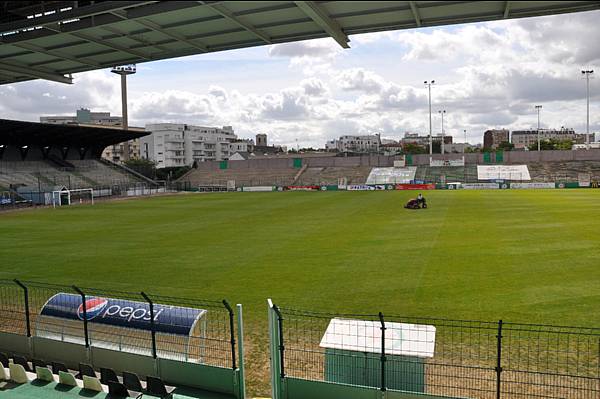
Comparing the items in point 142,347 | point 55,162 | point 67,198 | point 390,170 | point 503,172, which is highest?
point 55,162

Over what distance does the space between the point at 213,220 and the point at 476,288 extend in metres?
25.4

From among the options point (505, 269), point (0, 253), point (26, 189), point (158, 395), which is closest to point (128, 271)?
point (0, 253)

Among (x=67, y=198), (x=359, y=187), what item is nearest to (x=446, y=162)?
(x=359, y=187)

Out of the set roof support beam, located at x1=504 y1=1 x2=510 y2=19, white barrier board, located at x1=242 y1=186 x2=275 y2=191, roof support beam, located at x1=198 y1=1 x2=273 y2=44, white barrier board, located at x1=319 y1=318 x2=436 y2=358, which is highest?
roof support beam, located at x1=198 y1=1 x2=273 y2=44

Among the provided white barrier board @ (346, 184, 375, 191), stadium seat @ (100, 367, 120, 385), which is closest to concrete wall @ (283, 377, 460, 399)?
stadium seat @ (100, 367, 120, 385)

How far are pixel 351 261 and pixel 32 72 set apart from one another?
46.0 feet

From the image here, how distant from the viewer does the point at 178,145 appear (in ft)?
487

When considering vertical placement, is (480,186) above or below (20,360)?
above

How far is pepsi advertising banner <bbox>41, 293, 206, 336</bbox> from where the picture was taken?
960 cm

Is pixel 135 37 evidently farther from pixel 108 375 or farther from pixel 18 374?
pixel 18 374

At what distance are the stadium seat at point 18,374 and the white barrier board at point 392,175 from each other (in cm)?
7890

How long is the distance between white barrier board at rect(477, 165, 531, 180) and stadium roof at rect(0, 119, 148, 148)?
193 feet

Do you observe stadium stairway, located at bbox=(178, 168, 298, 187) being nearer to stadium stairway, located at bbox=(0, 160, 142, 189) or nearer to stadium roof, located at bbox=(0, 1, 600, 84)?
stadium stairway, located at bbox=(0, 160, 142, 189)

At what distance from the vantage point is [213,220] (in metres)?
37.6
